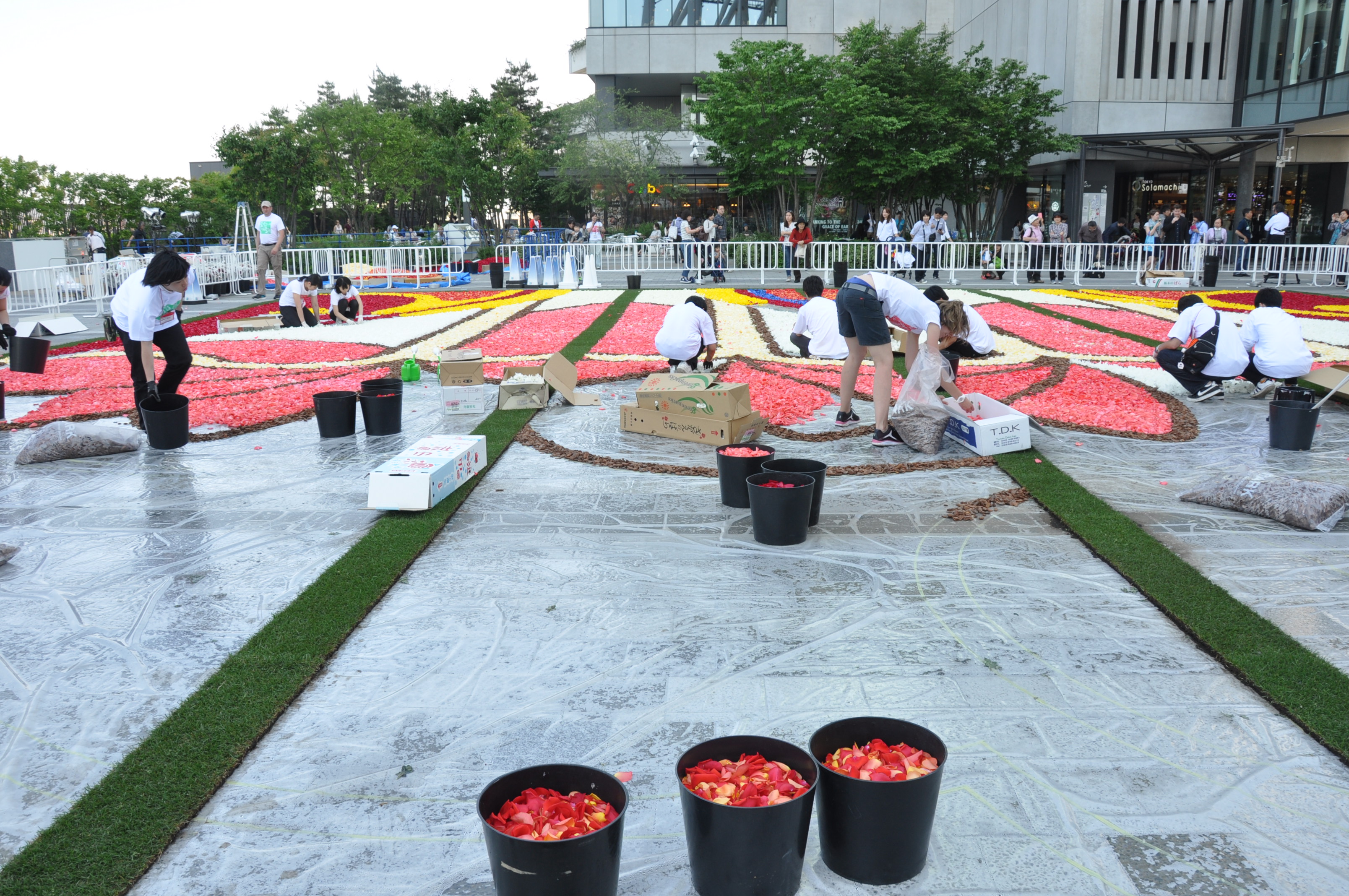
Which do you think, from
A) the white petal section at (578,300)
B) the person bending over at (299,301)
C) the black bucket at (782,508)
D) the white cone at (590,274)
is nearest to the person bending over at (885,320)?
the black bucket at (782,508)

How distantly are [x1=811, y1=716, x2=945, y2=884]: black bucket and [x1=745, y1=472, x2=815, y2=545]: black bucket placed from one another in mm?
2605

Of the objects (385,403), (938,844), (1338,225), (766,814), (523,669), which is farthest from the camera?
(1338,225)

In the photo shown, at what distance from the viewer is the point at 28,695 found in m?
3.93

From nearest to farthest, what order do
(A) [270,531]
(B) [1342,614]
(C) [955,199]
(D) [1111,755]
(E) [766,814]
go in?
(E) [766,814] → (D) [1111,755] → (B) [1342,614] → (A) [270,531] → (C) [955,199]

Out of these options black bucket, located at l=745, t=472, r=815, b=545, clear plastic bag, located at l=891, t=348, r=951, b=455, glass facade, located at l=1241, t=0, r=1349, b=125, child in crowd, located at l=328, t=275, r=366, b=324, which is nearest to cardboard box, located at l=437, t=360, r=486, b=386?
clear plastic bag, located at l=891, t=348, r=951, b=455

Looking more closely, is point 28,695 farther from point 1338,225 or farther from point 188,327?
point 1338,225

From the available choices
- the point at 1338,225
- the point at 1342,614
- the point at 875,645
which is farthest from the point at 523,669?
the point at 1338,225

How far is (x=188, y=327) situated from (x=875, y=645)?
50.9ft

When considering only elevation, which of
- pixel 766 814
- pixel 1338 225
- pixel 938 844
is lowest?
pixel 938 844

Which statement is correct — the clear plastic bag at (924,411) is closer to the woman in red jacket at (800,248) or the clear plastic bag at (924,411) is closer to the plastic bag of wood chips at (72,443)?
the plastic bag of wood chips at (72,443)

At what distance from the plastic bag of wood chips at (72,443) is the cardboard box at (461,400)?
2677 mm

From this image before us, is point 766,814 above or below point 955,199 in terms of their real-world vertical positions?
below

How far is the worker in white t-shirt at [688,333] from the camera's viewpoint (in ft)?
33.3

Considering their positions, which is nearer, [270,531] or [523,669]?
[523,669]
